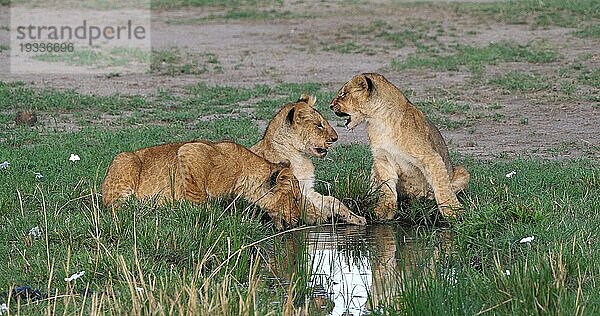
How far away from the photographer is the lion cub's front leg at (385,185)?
8.16 meters

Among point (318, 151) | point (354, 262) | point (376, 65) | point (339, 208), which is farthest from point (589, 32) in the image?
point (354, 262)

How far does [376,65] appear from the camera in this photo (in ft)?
51.5

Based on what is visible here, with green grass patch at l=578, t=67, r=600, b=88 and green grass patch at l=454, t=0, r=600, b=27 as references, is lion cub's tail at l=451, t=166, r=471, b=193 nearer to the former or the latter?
green grass patch at l=578, t=67, r=600, b=88

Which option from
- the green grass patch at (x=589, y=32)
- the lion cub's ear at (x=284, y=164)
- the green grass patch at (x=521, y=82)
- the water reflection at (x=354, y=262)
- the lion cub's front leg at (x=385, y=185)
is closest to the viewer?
the water reflection at (x=354, y=262)

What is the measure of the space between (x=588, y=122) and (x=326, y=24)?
8856 millimetres

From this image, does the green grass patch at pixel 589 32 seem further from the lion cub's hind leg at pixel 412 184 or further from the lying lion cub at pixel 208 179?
the lying lion cub at pixel 208 179

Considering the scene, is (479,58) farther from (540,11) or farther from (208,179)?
(208,179)

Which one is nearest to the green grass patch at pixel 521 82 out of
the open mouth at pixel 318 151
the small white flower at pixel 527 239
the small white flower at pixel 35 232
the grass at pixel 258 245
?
the grass at pixel 258 245

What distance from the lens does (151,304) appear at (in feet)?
16.5

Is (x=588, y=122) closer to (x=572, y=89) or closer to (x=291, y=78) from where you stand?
(x=572, y=89)

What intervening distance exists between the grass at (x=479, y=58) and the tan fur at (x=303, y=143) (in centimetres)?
674

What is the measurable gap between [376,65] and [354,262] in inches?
349

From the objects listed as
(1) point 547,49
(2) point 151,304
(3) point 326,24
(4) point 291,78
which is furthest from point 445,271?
(3) point 326,24

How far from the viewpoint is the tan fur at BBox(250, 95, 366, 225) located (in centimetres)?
803
